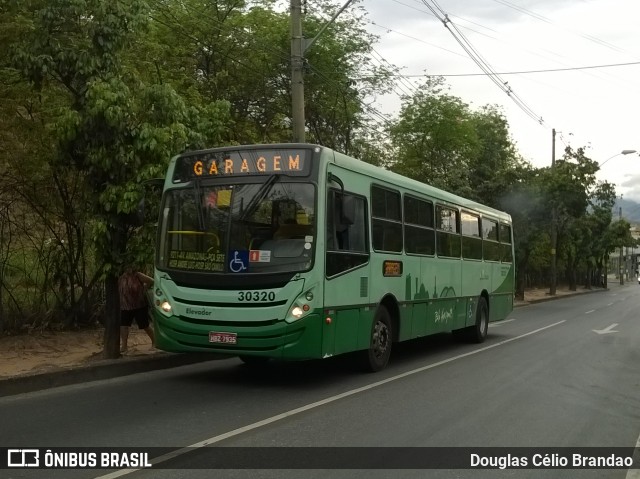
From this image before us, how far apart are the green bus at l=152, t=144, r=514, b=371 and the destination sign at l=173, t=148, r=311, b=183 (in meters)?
0.02

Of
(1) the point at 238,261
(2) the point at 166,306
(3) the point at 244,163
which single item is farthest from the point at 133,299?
(3) the point at 244,163

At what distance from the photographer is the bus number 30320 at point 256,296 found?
27.6 ft

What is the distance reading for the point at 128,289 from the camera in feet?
36.3

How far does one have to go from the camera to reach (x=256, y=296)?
27.7 feet

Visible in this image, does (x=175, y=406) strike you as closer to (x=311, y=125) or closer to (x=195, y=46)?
(x=195, y=46)

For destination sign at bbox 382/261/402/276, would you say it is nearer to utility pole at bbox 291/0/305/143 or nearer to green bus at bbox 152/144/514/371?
green bus at bbox 152/144/514/371

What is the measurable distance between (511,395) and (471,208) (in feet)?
22.0

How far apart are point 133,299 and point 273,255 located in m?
3.65

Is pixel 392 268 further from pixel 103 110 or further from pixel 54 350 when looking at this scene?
pixel 54 350

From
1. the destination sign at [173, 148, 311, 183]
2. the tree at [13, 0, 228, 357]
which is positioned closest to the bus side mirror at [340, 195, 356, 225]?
the destination sign at [173, 148, 311, 183]

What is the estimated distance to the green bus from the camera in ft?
27.7

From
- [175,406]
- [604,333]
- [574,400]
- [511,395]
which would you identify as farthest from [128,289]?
[604,333]

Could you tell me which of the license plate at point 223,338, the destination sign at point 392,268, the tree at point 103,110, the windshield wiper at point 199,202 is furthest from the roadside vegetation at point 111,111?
the destination sign at point 392,268

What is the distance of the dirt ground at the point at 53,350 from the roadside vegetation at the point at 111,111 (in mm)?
548
